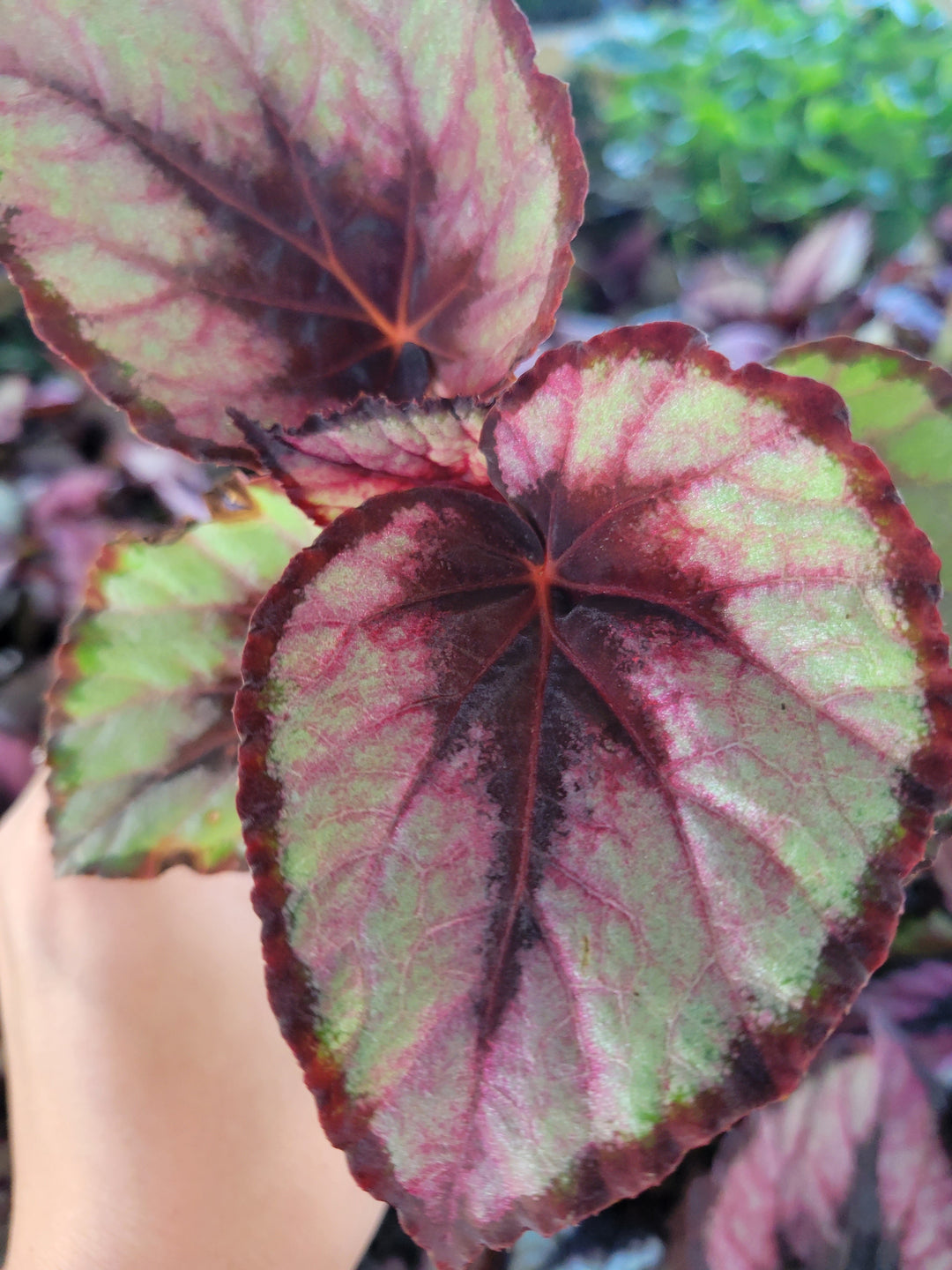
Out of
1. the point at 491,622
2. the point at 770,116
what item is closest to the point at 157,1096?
the point at 491,622

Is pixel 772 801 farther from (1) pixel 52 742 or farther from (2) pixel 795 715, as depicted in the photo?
(1) pixel 52 742

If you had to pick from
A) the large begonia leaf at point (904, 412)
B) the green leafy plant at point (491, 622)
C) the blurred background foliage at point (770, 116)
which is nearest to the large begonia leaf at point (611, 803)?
the green leafy plant at point (491, 622)

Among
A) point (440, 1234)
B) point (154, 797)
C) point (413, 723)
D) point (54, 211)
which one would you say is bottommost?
point (440, 1234)

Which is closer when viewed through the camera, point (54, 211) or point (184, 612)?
point (54, 211)

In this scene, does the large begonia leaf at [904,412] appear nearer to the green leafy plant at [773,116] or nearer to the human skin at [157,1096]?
the human skin at [157,1096]

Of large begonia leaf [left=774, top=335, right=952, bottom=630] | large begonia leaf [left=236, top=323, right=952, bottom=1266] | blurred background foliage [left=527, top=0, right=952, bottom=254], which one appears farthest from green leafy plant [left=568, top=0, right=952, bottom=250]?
large begonia leaf [left=236, top=323, right=952, bottom=1266]

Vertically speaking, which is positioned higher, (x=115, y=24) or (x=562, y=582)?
(x=115, y=24)

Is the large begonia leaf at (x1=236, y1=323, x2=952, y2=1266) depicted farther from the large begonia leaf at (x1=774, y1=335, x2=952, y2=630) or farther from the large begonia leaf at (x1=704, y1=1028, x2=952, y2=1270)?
the large begonia leaf at (x1=704, y1=1028, x2=952, y2=1270)

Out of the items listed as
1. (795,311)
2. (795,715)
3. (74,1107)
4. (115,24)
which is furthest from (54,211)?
(795,311)
